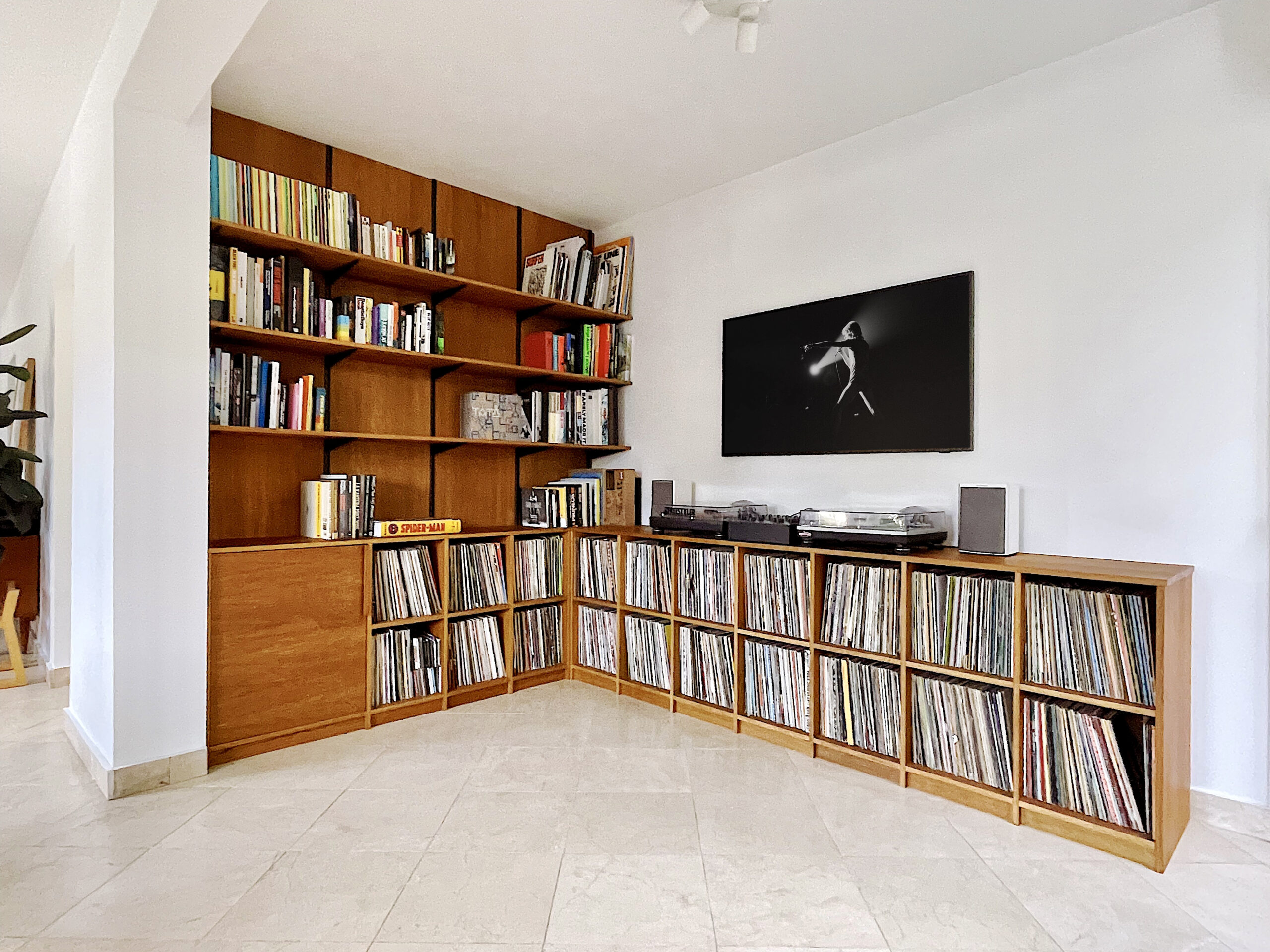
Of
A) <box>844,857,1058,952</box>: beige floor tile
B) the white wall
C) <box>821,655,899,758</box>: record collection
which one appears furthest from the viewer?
<box>821,655,899,758</box>: record collection

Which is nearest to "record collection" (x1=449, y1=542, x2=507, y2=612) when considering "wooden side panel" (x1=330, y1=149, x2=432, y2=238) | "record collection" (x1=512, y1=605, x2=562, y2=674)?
"record collection" (x1=512, y1=605, x2=562, y2=674)

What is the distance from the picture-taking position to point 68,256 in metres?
3.35

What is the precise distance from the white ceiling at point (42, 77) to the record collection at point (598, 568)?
2.79m

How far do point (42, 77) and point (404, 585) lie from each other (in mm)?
2390

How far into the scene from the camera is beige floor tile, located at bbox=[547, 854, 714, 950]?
1.72m

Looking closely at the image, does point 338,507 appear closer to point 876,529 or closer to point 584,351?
point 584,351

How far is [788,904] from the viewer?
72.9 inches

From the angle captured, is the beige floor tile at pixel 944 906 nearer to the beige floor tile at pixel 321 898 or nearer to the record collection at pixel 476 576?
the beige floor tile at pixel 321 898

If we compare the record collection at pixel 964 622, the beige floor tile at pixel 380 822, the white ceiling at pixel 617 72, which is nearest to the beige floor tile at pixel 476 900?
the beige floor tile at pixel 380 822

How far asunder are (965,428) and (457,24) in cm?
234

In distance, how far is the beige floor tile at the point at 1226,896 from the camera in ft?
5.69

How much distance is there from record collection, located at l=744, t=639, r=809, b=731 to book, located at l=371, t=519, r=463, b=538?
1452mm

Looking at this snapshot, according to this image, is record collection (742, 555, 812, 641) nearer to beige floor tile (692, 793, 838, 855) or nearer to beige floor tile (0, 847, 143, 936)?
beige floor tile (692, 793, 838, 855)

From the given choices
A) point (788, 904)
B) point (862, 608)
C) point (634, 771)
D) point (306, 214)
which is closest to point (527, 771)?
point (634, 771)
